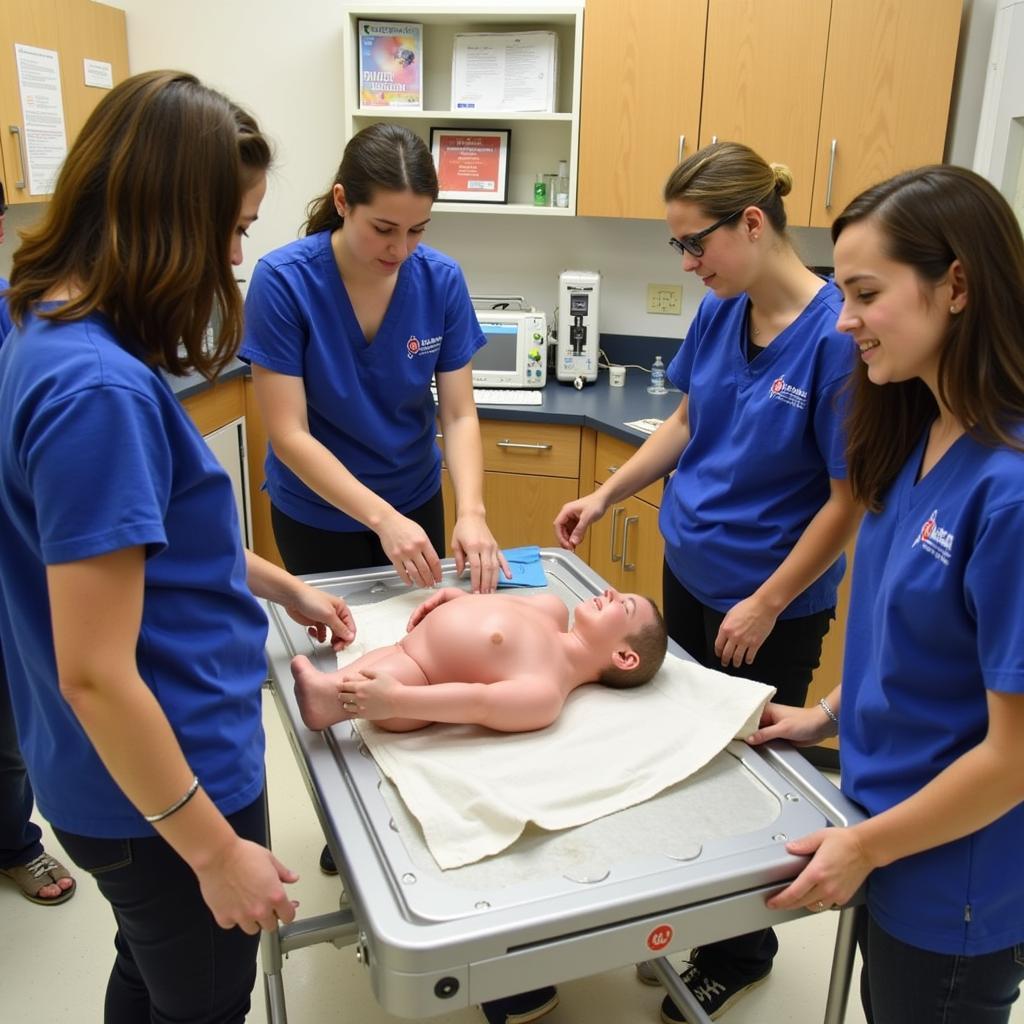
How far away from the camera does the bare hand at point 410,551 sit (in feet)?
5.21

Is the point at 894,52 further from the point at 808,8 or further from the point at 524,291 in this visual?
the point at 524,291

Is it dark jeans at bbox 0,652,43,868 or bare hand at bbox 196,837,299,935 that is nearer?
bare hand at bbox 196,837,299,935

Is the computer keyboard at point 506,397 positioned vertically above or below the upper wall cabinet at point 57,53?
below

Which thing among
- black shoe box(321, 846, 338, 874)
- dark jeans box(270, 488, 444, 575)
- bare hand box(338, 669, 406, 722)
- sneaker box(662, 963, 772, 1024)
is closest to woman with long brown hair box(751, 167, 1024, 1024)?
bare hand box(338, 669, 406, 722)

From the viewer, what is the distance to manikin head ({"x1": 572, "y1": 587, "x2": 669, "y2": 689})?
135cm

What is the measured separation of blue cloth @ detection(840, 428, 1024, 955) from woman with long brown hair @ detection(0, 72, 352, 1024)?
0.65m

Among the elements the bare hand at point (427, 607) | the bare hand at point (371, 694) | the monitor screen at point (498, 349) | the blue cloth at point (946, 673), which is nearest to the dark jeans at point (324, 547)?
the bare hand at point (427, 607)

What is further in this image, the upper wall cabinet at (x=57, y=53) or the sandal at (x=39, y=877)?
the upper wall cabinet at (x=57, y=53)

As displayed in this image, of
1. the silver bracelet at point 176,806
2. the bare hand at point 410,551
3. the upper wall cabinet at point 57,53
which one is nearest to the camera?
the silver bracelet at point 176,806

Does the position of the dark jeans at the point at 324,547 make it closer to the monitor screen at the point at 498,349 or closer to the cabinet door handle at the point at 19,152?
the monitor screen at the point at 498,349

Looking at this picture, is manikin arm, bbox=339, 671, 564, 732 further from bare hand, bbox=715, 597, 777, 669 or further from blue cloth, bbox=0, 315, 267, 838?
bare hand, bbox=715, 597, 777, 669

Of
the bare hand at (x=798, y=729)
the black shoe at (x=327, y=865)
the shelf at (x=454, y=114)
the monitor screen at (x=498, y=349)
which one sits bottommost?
the black shoe at (x=327, y=865)

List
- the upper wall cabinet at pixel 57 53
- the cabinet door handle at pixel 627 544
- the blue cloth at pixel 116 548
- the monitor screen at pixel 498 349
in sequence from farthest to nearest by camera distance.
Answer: the monitor screen at pixel 498 349, the cabinet door handle at pixel 627 544, the upper wall cabinet at pixel 57 53, the blue cloth at pixel 116 548

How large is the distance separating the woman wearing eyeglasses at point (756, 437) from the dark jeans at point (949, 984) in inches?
22.7
